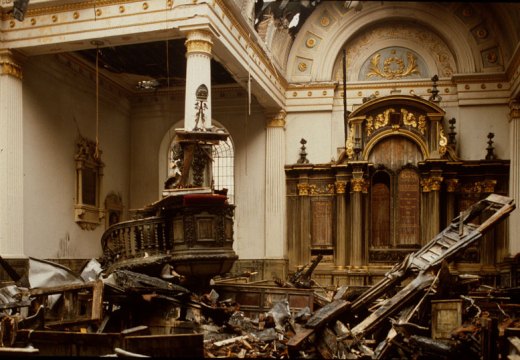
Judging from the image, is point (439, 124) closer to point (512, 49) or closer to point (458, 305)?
point (512, 49)

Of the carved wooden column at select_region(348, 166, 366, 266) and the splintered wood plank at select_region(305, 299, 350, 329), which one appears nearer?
the splintered wood plank at select_region(305, 299, 350, 329)

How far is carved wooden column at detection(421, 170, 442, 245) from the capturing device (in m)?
17.7

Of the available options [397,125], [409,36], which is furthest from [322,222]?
[409,36]

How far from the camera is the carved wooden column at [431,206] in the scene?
17.7m

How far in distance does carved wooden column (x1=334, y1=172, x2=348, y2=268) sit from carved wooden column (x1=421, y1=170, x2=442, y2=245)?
7.64 feet

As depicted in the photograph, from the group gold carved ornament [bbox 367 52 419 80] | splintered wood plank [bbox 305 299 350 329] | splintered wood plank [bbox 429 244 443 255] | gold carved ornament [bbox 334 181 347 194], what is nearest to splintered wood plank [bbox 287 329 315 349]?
splintered wood plank [bbox 305 299 350 329]

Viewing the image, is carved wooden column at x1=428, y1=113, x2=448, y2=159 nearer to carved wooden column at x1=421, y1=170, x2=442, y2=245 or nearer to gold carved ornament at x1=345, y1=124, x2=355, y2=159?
carved wooden column at x1=421, y1=170, x2=442, y2=245

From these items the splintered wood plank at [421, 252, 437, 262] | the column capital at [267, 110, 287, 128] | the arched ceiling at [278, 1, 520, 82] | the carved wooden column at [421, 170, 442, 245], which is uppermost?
the arched ceiling at [278, 1, 520, 82]

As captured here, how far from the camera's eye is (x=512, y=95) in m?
17.8

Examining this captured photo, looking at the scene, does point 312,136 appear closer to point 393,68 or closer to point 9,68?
point 393,68

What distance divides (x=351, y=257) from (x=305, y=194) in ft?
7.98

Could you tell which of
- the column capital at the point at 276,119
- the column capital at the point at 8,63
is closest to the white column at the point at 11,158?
the column capital at the point at 8,63

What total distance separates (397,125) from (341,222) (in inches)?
133

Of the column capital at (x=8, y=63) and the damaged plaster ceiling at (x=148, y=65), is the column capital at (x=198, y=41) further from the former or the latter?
the column capital at (x=8, y=63)
